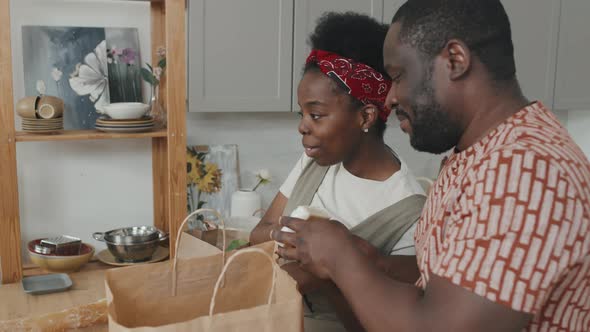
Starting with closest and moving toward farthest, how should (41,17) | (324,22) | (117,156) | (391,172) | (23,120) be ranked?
1. (391,172)
2. (324,22)
3. (23,120)
4. (41,17)
5. (117,156)

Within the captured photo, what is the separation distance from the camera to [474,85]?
34.9 inches

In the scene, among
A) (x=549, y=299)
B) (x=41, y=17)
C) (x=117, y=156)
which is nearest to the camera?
(x=549, y=299)

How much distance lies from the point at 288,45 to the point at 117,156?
2.78ft

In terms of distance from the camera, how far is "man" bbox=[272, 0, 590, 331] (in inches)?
28.6

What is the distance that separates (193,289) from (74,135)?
100cm

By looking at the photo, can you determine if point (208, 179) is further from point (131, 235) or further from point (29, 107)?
point (29, 107)

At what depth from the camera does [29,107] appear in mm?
1961

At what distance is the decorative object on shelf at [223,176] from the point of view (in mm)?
2492

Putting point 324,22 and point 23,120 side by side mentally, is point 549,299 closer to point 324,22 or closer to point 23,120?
point 324,22

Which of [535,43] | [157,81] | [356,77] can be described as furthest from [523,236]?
[535,43]

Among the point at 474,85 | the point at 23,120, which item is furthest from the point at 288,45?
the point at 474,85

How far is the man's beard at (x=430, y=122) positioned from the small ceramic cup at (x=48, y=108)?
1.45m

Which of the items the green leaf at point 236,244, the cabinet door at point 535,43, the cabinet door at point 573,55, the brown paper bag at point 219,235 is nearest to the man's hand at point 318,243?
the green leaf at point 236,244

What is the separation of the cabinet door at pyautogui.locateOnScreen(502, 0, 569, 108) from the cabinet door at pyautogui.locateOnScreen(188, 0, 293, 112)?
3.29 ft
